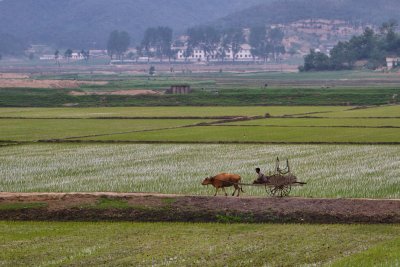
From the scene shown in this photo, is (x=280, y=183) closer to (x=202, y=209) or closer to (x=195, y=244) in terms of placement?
(x=202, y=209)

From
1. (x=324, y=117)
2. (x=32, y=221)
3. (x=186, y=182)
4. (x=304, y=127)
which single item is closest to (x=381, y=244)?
(x=32, y=221)

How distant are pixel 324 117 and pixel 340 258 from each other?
3794 cm

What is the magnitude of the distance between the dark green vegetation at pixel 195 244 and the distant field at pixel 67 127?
22727 millimetres

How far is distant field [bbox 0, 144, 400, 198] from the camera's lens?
84.9 ft

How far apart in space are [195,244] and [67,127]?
3147 cm

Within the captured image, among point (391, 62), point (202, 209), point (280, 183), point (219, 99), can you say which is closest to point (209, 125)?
point (219, 99)

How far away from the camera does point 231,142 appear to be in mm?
40188

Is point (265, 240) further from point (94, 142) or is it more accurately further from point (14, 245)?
point (94, 142)

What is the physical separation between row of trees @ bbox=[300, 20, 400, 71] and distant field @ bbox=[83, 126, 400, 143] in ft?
310

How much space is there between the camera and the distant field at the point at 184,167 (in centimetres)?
2589

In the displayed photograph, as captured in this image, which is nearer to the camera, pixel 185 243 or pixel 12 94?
pixel 185 243

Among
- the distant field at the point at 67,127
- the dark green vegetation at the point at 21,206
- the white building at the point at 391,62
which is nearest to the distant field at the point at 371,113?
the distant field at the point at 67,127

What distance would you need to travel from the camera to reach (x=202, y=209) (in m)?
21.6

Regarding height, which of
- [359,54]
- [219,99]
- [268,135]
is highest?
[268,135]
